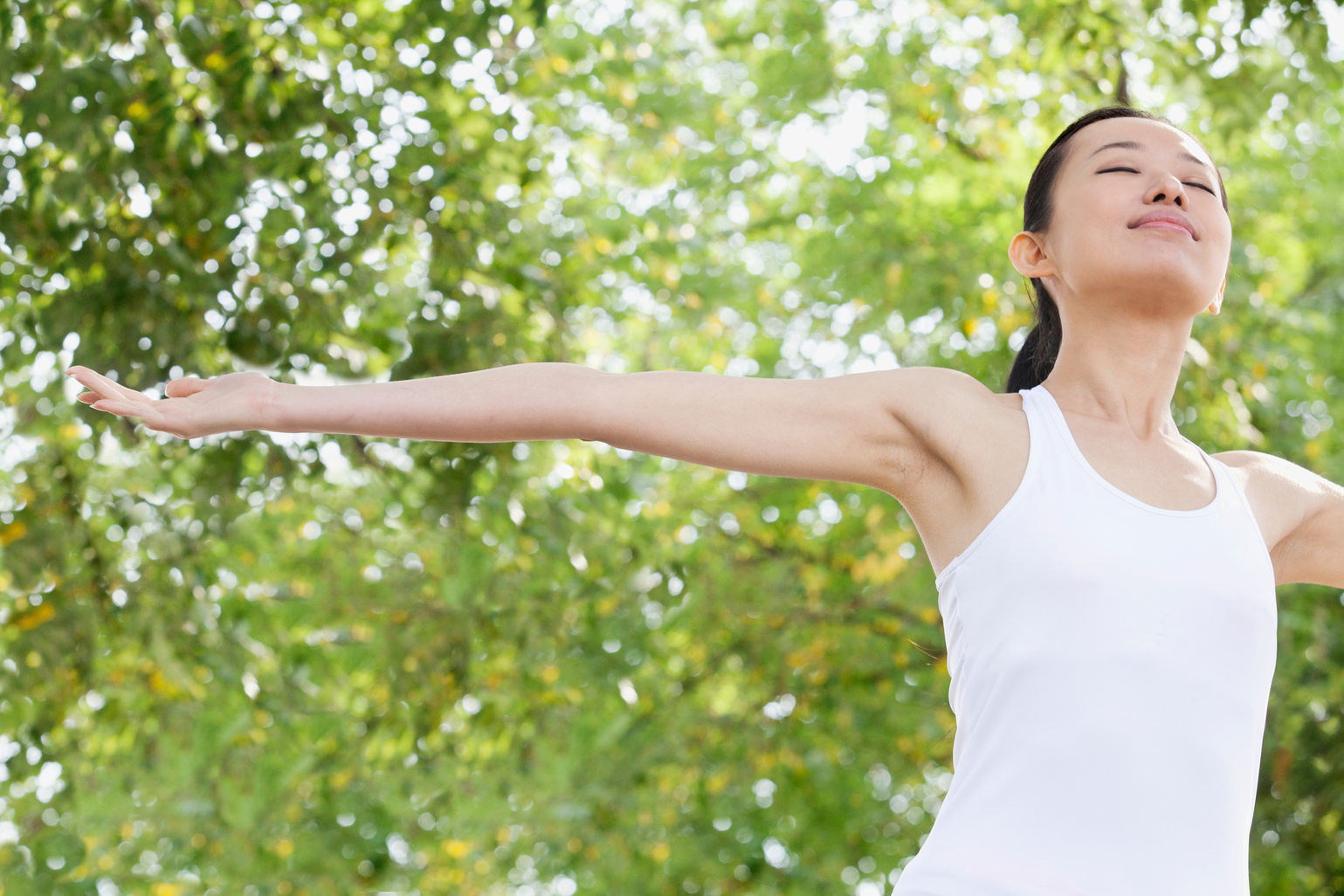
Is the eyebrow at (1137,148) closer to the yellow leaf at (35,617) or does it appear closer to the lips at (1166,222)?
the lips at (1166,222)

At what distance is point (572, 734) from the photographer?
18.6 feet

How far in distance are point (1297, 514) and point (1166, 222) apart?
39 centimetres

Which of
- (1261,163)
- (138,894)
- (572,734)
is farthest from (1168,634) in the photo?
(138,894)

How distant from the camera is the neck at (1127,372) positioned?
1353 mm

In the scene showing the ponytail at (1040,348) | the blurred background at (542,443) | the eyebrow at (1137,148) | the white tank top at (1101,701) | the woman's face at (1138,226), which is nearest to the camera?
the white tank top at (1101,701)

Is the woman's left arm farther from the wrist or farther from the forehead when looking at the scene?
the wrist

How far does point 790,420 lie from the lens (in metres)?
1.25

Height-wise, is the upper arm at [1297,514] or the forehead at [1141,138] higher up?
the forehead at [1141,138]

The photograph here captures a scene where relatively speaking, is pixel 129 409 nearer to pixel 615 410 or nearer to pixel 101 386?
pixel 101 386

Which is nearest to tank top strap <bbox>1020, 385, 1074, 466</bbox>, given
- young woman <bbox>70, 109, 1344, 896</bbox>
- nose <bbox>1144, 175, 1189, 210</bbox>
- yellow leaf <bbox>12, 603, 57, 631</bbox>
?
young woman <bbox>70, 109, 1344, 896</bbox>

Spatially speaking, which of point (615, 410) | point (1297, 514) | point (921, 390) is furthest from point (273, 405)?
point (1297, 514)

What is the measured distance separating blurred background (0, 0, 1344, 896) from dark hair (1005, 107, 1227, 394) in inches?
73.9

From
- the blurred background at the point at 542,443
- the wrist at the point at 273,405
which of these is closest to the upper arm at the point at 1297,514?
the wrist at the point at 273,405

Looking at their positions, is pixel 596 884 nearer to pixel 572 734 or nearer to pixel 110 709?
pixel 572 734
